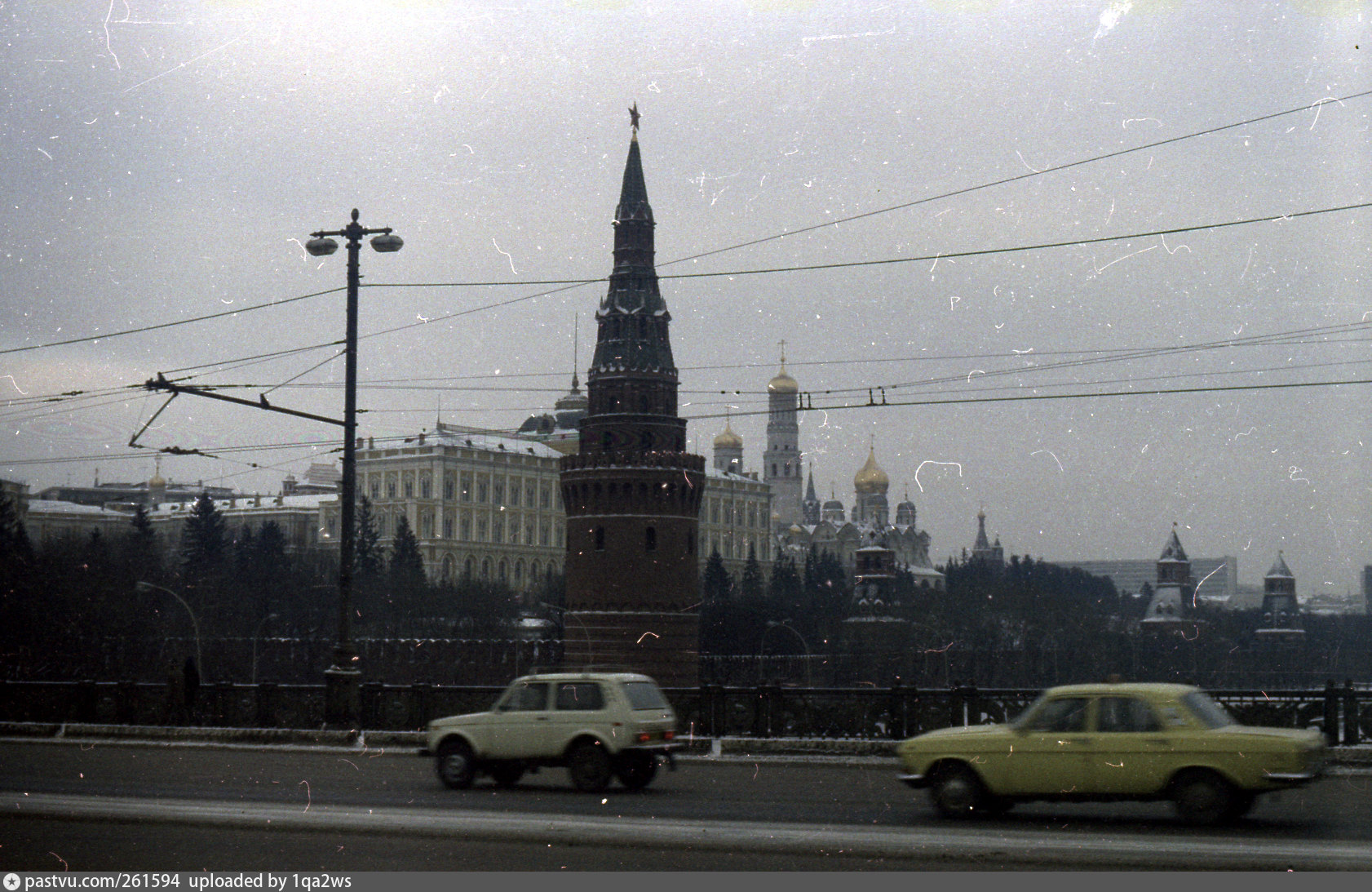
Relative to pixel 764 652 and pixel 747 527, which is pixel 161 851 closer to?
pixel 764 652

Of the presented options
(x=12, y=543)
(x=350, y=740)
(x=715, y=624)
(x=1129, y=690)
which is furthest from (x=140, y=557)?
(x=1129, y=690)

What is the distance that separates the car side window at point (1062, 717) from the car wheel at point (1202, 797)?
983mm

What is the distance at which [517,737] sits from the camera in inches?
693

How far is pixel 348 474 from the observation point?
25141 mm

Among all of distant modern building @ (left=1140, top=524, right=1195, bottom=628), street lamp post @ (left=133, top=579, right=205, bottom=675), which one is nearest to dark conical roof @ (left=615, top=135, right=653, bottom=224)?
street lamp post @ (left=133, top=579, right=205, bottom=675)

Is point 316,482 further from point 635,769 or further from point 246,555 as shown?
point 635,769

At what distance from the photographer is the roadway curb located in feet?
75.6

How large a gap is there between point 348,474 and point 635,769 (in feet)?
32.3

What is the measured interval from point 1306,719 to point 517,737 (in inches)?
464

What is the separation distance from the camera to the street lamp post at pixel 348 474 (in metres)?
24.4

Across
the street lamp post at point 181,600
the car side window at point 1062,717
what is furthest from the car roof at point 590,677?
the street lamp post at point 181,600

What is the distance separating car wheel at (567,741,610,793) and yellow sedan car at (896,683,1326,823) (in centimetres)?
398

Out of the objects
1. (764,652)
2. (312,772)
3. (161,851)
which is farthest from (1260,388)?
(764,652)

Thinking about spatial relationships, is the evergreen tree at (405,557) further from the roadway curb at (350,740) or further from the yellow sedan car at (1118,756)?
the yellow sedan car at (1118,756)
